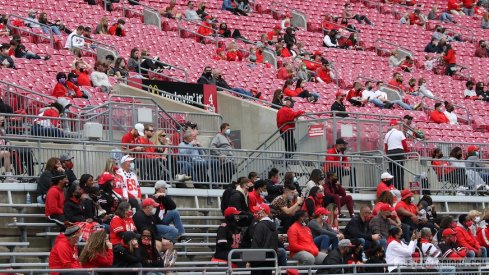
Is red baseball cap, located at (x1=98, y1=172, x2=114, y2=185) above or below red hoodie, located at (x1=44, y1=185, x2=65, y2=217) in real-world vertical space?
above

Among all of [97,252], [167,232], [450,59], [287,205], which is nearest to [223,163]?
[287,205]

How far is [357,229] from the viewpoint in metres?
23.1

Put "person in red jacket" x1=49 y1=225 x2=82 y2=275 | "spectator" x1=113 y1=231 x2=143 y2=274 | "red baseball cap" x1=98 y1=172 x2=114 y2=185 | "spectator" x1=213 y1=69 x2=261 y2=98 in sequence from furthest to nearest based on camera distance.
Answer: "spectator" x1=213 y1=69 x2=261 y2=98, "red baseball cap" x1=98 y1=172 x2=114 y2=185, "spectator" x1=113 y1=231 x2=143 y2=274, "person in red jacket" x1=49 y1=225 x2=82 y2=275

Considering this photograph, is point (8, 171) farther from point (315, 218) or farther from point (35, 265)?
point (315, 218)

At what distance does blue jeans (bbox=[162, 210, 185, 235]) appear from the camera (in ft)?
70.6

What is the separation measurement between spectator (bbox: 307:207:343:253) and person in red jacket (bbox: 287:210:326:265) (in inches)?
17.3

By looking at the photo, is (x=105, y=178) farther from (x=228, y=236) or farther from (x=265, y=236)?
(x=265, y=236)

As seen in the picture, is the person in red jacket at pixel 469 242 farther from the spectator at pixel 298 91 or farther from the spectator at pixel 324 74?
the spectator at pixel 324 74

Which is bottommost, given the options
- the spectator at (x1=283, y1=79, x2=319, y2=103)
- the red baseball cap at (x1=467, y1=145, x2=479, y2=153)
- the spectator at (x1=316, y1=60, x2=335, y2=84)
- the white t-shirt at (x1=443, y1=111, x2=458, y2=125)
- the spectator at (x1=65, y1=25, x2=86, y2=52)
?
the red baseball cap at (x1=467, y1=145, x2=479, y2=153)

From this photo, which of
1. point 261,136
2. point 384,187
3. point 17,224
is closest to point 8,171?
point 17,224

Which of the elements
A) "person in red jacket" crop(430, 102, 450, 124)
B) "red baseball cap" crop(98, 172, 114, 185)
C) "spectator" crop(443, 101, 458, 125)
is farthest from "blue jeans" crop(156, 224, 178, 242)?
"spectator" crop(443, 101, 458, 125)

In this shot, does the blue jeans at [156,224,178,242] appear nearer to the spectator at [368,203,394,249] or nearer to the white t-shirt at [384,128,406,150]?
the spectator at [368,203,394,249]

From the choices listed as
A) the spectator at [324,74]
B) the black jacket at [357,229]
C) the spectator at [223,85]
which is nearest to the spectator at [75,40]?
the spectator at [223,85]

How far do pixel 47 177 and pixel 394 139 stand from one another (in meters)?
8.58
